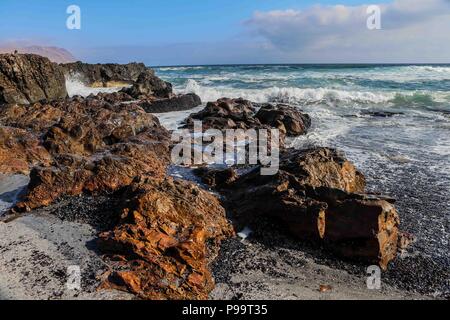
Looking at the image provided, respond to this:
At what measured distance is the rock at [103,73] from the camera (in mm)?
30120

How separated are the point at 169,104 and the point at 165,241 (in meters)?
13.8

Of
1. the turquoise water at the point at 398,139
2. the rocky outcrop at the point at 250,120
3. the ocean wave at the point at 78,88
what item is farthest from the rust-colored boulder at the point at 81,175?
the ocean wave at the point at 78,88

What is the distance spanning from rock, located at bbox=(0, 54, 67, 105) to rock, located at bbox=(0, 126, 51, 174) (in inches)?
373

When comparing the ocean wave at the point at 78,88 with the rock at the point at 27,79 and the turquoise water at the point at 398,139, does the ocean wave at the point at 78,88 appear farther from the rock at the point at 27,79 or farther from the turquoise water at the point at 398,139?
the rock at the point at 27,79

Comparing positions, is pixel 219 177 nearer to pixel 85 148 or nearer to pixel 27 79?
pixel 85 148

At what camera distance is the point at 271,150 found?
934 cm

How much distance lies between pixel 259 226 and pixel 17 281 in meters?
3.02

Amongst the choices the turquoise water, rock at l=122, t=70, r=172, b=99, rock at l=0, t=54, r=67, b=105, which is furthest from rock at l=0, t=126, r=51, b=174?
rock at l=122, t=70, r=172, b=99

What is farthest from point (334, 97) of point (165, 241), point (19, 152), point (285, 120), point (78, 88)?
point (165, 241)

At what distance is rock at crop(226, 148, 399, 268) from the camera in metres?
4.78

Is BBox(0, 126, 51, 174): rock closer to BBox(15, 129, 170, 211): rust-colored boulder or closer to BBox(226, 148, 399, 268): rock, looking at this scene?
BBox(15, 129, 170, 211): rust-colored boulder

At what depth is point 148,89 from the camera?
21281 mm

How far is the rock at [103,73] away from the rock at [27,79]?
11.2 metres

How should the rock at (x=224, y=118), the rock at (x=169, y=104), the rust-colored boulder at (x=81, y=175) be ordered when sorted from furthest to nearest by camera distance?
the rock at (x=169, y=104), the rock at (x=224, y=118), the rust-colored boulder at (x=81, y=175)
